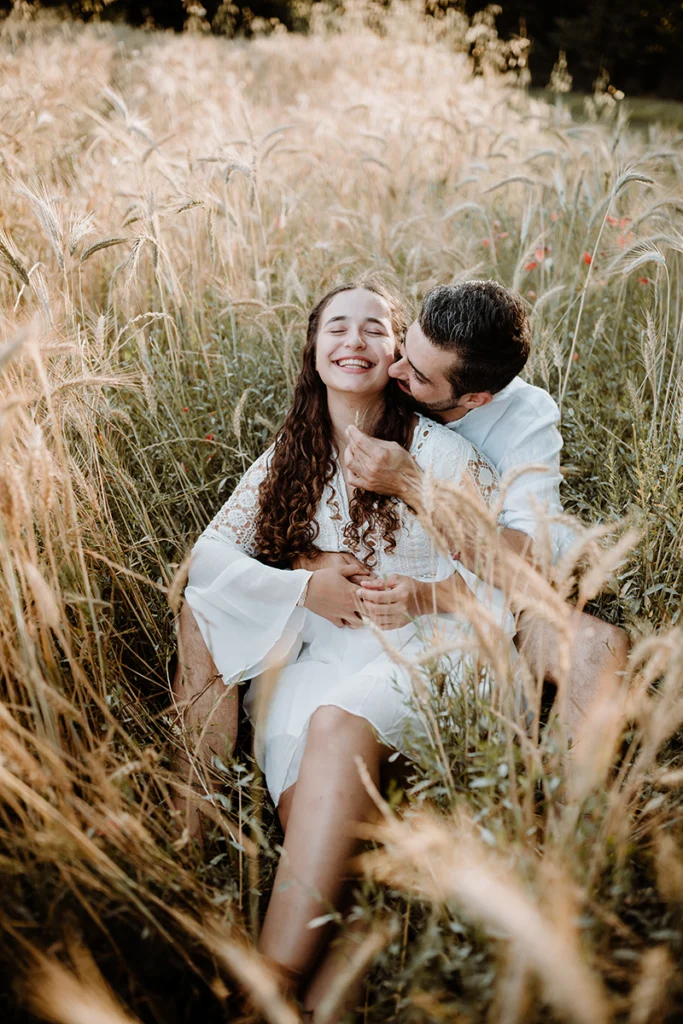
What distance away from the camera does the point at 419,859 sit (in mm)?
1288

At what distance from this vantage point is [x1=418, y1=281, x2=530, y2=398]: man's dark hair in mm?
2107

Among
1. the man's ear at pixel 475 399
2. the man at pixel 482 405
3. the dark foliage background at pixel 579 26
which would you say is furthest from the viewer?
the dark foliage background at pixel 579 26

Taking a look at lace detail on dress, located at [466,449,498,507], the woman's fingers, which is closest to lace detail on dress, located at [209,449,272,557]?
the woman's fingers

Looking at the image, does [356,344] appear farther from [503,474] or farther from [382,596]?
[382,596]

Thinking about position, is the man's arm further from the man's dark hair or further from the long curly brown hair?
the man's dark hair

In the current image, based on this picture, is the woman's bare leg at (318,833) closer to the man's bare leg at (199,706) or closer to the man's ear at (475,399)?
the man's bare leg at (199,706)

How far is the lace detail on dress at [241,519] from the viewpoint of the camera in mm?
2322

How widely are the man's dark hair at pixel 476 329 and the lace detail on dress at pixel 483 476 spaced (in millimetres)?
224

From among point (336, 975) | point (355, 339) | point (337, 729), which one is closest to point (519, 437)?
point (355, 339)

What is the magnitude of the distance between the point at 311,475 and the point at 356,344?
0.43 meters

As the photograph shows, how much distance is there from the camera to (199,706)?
2.08 metres

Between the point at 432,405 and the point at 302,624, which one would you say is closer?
the point at 302,624

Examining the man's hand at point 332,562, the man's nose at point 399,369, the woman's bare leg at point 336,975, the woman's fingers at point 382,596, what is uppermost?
the man's nose at point 399,369

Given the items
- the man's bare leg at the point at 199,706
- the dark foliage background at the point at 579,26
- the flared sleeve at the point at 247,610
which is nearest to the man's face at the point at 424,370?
the flared sleeve at the point at 247,610
